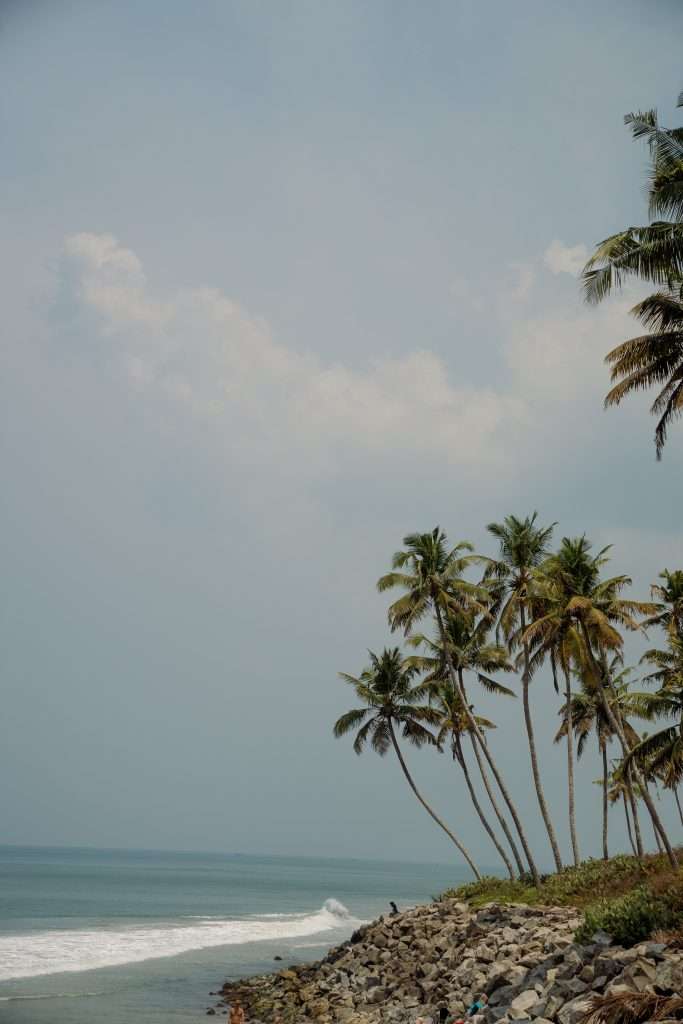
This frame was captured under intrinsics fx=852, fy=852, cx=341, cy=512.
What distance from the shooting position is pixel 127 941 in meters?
49.6

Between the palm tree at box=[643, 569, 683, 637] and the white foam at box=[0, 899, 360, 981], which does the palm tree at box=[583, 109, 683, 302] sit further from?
the white foam at box=[0, 899, 360, 981]

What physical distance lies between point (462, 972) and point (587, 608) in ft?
38.1

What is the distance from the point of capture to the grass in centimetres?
1692

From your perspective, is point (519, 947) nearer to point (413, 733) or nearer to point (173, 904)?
point (413, 733)

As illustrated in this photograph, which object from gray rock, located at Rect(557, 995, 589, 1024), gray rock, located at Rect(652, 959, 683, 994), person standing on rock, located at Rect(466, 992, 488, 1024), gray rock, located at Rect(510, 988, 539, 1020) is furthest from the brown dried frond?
person standing on rock, located at Rect(466, 992, 488, 1024)

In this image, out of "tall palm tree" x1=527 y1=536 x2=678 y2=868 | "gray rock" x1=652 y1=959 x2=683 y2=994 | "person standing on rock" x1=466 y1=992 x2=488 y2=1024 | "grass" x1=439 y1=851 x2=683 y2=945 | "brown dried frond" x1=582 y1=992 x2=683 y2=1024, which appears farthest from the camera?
"tall palm tree" x1=527 y1=536 x2=678 y2=868

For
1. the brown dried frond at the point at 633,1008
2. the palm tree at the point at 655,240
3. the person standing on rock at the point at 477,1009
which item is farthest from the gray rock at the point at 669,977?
the palm tree at the point at 655,240

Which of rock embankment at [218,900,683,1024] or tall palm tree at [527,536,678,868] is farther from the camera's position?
tall palm tree at [527,536,678,868]

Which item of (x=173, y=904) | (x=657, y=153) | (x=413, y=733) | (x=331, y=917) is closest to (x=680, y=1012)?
(x=657, y=153)

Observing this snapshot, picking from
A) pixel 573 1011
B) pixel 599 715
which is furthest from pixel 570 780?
pixel 573 1011

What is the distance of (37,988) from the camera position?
3378cm

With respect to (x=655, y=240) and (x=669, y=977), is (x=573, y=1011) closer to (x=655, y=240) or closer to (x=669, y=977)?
(x=669, y=977)

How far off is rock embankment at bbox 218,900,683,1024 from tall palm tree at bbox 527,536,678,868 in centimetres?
735

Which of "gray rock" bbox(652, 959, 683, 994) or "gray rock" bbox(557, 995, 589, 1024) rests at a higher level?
"gray rock" bbox(652, 959, 683, 994)
